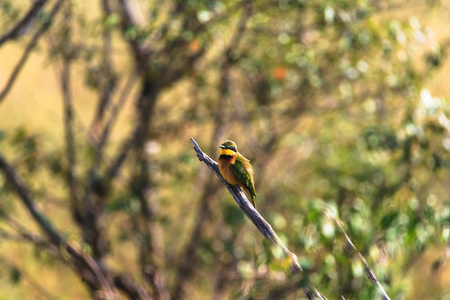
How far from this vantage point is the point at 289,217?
534 cm

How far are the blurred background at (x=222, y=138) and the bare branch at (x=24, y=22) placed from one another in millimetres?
11

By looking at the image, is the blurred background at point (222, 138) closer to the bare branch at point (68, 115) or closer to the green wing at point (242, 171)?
the bare branch at point (68, 115)

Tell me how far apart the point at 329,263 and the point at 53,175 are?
237 centimetres

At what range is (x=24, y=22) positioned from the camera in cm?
300

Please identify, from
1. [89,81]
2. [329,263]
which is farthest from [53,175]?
[329,263]

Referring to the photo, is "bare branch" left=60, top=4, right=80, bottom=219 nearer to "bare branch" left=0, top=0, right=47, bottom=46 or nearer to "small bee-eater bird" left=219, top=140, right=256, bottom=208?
"bare branch" left=0, top=0, right=47, bottom=46

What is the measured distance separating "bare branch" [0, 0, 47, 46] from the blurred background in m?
0.01

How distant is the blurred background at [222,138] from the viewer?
359cm

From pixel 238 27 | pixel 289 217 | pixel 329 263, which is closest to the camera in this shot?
pixel 329 263

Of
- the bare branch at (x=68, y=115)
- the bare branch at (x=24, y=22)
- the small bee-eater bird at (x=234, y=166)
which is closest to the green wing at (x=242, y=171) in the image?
the small bee-eater bird at (x=234, y=166)

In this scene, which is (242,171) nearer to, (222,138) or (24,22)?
(24,22)

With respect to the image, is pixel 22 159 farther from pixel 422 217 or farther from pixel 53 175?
pixel 422 217

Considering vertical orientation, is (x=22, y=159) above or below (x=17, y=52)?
above

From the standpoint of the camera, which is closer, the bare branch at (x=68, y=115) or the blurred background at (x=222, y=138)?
the blurred background at (x=222, y=138)
